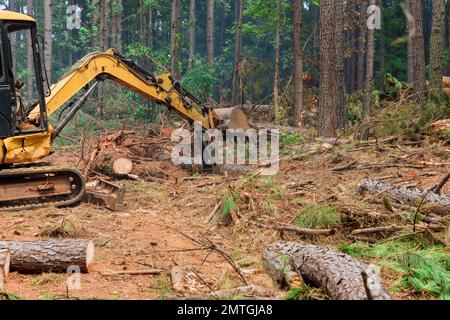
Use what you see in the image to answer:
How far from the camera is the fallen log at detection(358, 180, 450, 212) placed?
25.7ft

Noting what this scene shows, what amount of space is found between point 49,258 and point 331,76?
34.5 ft

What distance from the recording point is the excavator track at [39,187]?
30.7 feet

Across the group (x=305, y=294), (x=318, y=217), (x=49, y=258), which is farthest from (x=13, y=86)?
(x=305, y=294)

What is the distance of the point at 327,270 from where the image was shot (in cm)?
546

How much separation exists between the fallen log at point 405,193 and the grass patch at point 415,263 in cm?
96

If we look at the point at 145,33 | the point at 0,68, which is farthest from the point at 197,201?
the point at 145,33

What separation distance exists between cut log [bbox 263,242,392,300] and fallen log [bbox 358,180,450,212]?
2.15 m

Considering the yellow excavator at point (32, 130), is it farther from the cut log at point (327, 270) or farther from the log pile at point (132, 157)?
the cut log at point (327, 270)

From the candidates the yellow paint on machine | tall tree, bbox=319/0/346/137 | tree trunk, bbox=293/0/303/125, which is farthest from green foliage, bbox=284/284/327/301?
tree trunk, bbox=293/0/303/125

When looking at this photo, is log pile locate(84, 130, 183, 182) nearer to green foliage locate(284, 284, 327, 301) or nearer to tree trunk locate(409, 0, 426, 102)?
green foliage locate(284, 284, 327, 301)

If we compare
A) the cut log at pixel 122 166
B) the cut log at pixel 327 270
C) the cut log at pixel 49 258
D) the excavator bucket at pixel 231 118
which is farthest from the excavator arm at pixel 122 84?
the cut log at pixel 327 270

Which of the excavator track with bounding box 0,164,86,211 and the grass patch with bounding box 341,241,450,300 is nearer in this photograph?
the grass patch with bounding box 341,241,450,300

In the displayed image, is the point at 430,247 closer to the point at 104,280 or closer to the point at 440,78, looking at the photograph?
the point at 104,280
